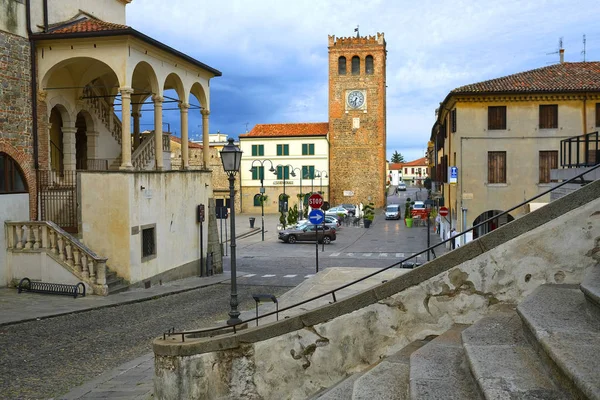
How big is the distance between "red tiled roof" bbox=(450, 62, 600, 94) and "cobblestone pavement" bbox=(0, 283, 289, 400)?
17.7 metres

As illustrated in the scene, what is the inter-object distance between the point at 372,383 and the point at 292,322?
A: 1547 mm

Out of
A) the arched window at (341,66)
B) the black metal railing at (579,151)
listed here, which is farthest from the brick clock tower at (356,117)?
the black metal railing at (579,151)

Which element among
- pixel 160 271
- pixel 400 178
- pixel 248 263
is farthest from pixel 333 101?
pixel 400 178

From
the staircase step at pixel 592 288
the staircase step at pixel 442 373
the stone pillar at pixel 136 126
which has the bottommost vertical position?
the staircase step at pixel 442 373

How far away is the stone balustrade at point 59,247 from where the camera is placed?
1662cm

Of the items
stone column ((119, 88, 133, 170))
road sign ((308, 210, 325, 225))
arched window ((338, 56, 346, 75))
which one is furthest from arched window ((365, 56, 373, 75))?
stone column ((119, 88, 133, 170))

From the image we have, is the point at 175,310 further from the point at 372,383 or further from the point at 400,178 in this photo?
the point at 400,178

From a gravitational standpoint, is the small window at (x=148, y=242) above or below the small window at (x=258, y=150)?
below

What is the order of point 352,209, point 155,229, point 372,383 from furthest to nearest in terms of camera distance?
point 352,209
point 155,229
point 372,383

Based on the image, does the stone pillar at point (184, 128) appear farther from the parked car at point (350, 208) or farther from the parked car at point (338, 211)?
the parked car at point (350, 208)

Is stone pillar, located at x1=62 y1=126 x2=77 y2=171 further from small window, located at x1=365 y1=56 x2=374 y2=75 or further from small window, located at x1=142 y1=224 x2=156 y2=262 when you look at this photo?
small window, located at x1=365 y1=56 x2=374 y2=75

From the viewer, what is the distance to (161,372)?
6973 millimetres

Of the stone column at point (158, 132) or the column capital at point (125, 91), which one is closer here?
the column capital at point (125, 91)

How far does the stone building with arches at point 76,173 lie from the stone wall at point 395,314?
1113 cm
